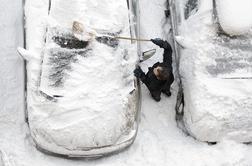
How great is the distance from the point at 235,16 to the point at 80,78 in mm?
2253

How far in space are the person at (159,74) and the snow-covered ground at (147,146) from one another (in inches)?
15.4

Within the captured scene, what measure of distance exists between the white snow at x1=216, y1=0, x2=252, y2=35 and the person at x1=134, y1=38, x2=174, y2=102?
2.82ft

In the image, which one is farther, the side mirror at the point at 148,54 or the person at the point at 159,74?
the side mirror at the point at 148,54

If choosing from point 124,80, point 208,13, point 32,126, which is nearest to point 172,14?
point 208,13

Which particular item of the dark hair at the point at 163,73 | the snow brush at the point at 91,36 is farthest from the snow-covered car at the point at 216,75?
the snow brush at the point at 91,36

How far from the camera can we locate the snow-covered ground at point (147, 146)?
25.5 feet

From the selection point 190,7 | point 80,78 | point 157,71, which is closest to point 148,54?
point 157,71

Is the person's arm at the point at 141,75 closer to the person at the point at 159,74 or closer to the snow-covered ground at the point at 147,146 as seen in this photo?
the person at the point at 159,74

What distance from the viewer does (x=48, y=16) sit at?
7762 millimetres

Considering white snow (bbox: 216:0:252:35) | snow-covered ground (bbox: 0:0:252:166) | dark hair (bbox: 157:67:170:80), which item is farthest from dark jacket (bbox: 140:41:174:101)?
white snow (bbox: 216:0:252:35)

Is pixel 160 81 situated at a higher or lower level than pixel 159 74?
lower

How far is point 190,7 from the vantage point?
8352 millimetres

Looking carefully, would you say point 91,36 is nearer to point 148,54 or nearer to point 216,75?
point 148,54

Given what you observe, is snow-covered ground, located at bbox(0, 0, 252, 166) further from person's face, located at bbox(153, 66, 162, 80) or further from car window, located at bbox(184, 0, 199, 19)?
car window, located at bbox(184, 0, 199, 19)
